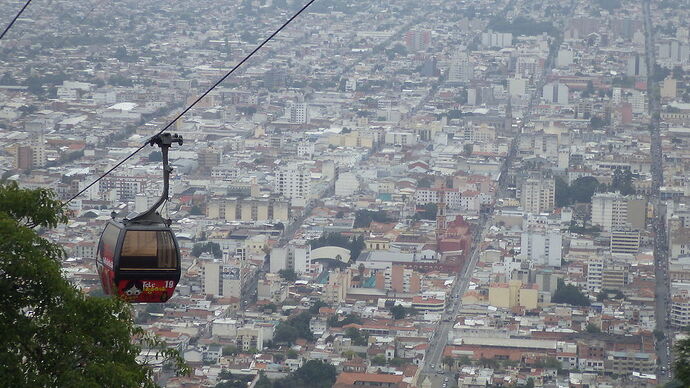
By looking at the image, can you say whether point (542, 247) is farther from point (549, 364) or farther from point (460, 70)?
point (460, 70)

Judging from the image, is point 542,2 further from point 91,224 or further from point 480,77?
point 91,224

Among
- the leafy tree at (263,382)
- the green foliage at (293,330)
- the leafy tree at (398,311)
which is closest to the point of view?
the leafy tree at (263,382)

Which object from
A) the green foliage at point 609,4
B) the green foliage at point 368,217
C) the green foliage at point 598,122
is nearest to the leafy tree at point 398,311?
the green foliage at point 368,217

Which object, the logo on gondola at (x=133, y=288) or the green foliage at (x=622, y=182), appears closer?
the logo on gondola at (x=133, y=288)

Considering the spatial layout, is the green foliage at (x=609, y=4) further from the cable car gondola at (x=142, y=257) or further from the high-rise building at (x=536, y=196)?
the cable car gondola at (x=142, y=257)

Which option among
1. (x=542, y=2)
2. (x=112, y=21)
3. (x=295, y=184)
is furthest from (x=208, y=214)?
(x=542, y=2)
